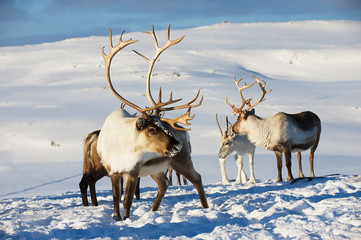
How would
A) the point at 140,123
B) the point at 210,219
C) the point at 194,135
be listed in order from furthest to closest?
the point at 194,135 → the point at 140,123 → the point at 210,219

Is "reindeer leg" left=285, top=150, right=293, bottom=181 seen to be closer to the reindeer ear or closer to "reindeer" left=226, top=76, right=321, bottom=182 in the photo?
"reindeer" left=226, top=76, right=321, bottom=182

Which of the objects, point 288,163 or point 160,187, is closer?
point 160,187

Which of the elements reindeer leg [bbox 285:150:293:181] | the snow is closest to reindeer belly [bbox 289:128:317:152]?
reindeer leg [bbox 285:150:293:181]

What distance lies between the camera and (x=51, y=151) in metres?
15.3

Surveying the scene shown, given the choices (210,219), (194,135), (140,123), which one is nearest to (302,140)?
(210,219)

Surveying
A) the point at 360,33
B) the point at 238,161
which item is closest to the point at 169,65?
the point at 238,161

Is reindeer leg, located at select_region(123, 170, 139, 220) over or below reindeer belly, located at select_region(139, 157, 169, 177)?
below

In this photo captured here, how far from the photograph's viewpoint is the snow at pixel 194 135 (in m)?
6.09

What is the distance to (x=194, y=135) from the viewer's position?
56.1ft

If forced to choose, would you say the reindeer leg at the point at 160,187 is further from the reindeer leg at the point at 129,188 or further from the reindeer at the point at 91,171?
the reindeer at the point at 91,171

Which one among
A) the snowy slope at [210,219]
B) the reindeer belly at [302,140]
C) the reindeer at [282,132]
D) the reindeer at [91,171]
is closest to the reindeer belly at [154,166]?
the snowy slope at [210,219]

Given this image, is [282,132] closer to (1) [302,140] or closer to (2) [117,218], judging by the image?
(1) [302,140]

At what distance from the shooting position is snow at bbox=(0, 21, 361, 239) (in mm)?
6090

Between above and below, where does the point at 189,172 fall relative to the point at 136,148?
below
